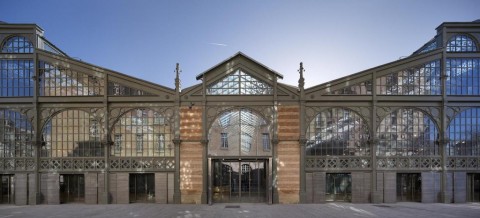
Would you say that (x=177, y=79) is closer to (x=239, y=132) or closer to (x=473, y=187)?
(x=239, y=132)

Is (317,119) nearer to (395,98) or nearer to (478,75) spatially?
(395,98)

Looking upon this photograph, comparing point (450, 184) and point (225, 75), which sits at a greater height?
point (225, 75)

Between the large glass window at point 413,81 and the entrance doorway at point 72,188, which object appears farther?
the large glass window at point 413,81

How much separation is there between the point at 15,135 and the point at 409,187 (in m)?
27.5

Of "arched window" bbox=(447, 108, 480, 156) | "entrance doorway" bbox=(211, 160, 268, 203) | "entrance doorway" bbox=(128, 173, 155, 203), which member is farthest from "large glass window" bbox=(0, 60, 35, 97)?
"arched window" bbox=(447, 108, 480, 156)

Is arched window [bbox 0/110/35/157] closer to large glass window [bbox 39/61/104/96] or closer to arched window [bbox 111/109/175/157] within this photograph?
large glass window [bbox 39/61/104/96]

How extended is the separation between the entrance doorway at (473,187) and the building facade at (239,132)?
8 cm

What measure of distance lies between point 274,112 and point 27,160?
17.3 m

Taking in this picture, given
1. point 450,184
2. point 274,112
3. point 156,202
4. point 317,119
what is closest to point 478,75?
point 450,184

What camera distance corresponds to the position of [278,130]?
2173 centimetres

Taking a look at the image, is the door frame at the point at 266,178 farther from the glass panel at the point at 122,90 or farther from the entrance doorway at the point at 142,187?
the glass panel at the point at 122,90

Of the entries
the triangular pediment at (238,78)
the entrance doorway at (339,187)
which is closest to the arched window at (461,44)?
the entrance doorway at (339,187)

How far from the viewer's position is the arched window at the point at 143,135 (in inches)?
867

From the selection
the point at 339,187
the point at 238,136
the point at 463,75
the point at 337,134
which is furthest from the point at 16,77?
the point at 463,75
